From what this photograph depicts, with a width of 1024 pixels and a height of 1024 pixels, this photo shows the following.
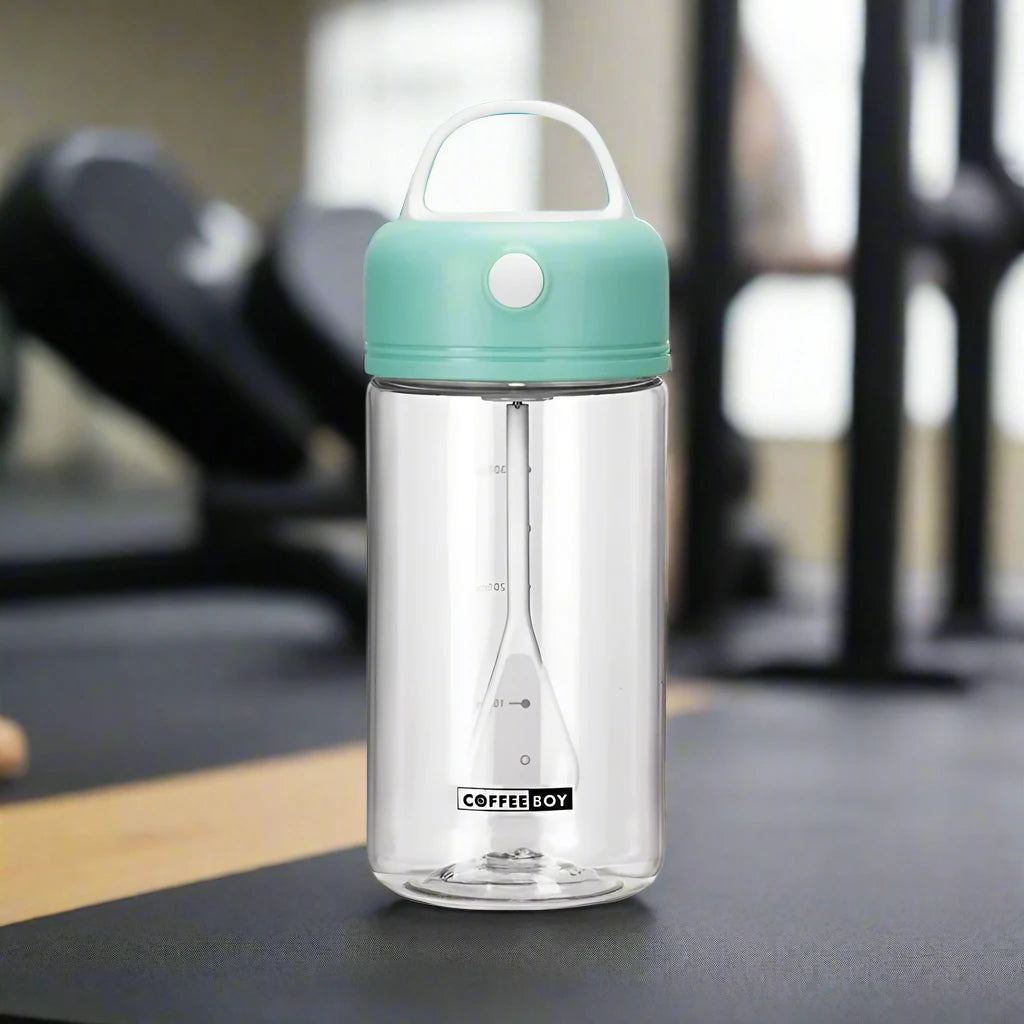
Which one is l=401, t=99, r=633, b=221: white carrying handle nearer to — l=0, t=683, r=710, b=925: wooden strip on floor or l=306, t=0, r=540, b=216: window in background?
l=0, t=683, r=710, b=925: wooden strip on floor

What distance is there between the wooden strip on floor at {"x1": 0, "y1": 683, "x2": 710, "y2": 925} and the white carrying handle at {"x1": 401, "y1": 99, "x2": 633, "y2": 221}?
1.00 ft

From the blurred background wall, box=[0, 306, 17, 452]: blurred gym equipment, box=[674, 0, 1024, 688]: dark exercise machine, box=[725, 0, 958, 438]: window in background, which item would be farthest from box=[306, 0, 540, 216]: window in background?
box=[674, 0, 1024, 688]: dark exercise machine

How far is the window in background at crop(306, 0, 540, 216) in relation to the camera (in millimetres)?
4637

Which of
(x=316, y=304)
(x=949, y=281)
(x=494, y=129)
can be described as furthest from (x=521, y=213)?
(x=494, y=129)

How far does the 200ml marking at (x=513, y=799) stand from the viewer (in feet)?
2.00

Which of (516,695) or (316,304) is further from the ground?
(316,304)

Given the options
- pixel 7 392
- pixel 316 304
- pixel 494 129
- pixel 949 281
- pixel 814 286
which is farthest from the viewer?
pixel 494 129

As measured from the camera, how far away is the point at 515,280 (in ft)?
1.87

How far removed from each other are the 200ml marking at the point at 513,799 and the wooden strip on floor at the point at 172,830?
157 millimetres

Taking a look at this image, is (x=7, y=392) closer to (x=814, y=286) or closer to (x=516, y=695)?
(x=516, y=695)

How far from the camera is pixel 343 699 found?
127 cm

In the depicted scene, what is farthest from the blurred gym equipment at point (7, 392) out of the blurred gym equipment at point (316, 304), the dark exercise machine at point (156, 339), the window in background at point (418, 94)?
the window in background at point (418, 94)

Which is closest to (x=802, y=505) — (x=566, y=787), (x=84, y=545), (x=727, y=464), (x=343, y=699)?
(x=727, y=464)

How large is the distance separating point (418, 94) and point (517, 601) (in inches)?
180
